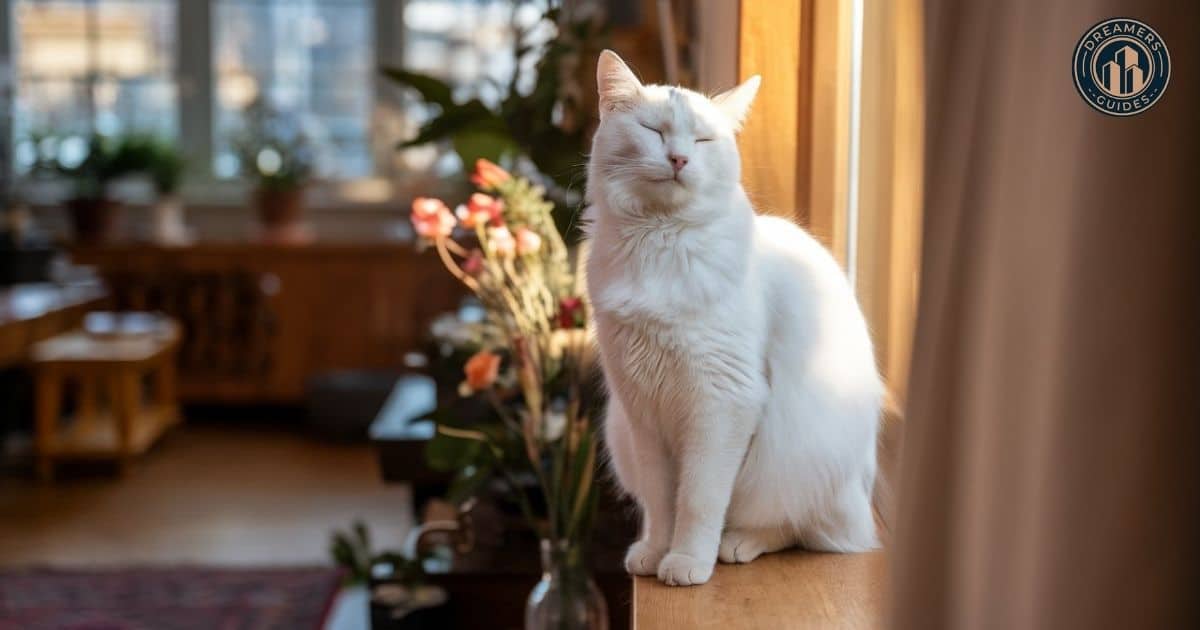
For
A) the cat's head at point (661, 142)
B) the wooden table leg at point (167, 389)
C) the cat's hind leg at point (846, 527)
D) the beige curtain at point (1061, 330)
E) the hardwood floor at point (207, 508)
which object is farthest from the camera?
the wooden table leg at point (167, 389)

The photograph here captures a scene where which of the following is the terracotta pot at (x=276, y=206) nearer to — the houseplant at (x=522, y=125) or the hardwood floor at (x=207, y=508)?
the hardwood floor at (x=207, y=508)

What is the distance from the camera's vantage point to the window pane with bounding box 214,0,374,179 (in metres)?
6.12

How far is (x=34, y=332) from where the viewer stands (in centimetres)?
479

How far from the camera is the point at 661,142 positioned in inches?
35.4

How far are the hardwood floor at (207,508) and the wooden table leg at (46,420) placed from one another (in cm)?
7

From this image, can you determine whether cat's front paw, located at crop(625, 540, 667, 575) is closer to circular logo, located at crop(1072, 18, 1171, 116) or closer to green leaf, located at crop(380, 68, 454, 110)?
circular logo, located at crop(1072, 18, 1171, 116)

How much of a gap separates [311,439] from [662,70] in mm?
3045

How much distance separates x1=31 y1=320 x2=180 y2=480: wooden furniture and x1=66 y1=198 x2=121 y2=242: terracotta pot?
75 centimetres

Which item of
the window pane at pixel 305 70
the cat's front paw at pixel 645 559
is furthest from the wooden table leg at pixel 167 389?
the cat's front paw at pixel 645 559

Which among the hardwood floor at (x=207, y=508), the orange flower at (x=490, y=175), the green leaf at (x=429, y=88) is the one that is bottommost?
the hardwood floor at (x=207, y=508)

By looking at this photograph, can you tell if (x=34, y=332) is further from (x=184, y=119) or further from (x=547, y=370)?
(x=547, y=370)

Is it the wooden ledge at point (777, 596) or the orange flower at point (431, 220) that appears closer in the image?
the wooden ledge at point (777, 596)

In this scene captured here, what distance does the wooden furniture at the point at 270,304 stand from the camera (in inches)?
218

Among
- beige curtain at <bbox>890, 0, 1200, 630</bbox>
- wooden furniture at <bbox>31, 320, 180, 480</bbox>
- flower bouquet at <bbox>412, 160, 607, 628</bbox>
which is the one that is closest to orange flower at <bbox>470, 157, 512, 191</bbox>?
flower bouquet at <bbox>412, 160, 607, 628</bbox>
